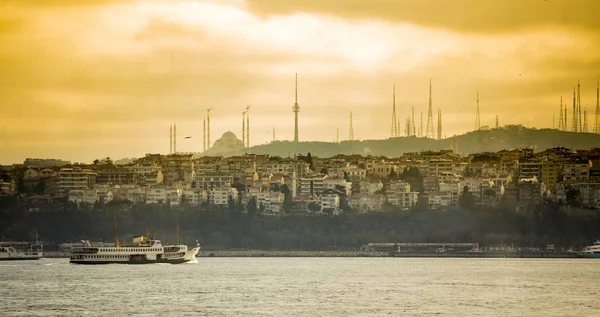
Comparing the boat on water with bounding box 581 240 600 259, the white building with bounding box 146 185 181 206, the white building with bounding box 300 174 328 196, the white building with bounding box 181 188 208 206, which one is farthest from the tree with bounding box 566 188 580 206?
the white building with bounding box 146 185 181 206

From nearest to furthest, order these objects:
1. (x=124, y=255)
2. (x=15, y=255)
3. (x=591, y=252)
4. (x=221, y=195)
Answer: (x=124, y=255), (x=15, y=255), (x=591, y=252), (x=221, y=195)

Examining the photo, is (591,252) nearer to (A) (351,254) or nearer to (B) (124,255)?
(A) (351,254)

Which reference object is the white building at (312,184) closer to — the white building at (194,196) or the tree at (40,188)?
the white building at (194,196)

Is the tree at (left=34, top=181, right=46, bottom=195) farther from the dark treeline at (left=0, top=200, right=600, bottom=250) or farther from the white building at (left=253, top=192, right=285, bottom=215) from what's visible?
the white building at (left=253, top=192, right=285, bottom=215)

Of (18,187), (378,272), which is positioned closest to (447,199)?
(18,187)

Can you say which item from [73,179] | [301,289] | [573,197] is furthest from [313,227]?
[301,289]

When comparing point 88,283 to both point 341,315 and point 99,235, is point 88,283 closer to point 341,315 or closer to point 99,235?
point 341,315
